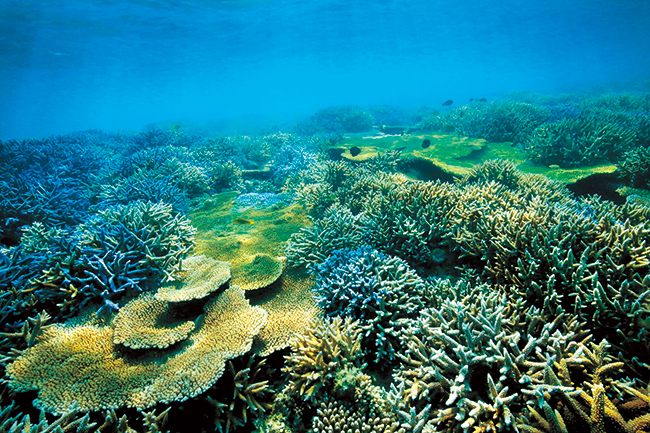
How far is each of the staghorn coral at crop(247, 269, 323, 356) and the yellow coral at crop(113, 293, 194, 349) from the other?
99cm

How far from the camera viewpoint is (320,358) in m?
2.81

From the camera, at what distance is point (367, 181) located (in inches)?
285

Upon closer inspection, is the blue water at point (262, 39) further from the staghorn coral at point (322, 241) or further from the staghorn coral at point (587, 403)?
the staghorn coral at point (587, 403)

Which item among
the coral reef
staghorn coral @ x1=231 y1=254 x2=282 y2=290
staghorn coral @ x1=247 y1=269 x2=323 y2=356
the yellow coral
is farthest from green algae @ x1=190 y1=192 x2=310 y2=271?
the coral reef

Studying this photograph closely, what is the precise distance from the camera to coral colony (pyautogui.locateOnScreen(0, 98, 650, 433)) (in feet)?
7.50

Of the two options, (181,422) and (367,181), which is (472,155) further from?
(181,422)

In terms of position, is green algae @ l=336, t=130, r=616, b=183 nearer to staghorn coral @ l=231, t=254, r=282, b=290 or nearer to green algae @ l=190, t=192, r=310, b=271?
green algae @ l=190, t=192, r=310, b=271

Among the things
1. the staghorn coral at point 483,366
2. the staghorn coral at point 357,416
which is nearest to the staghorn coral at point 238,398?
the staghorn coral at point 357,416

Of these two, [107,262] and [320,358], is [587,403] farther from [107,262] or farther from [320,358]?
[107,262]

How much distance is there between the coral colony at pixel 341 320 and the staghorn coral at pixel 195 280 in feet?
0.11

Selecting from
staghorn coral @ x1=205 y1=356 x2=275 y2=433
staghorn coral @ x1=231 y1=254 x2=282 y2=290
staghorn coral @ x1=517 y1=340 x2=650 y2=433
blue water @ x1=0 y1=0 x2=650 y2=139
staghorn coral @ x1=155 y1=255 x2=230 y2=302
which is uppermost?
blue water @ x1=0 y1=0 x2=650 y2=139

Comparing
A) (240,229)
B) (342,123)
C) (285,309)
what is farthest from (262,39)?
(285,309)

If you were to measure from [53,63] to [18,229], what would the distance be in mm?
45715

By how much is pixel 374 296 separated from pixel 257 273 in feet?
6.88
